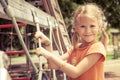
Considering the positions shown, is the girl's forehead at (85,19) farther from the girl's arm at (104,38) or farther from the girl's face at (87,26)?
the girl's arm at (104,38)

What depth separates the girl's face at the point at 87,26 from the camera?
7.26ft

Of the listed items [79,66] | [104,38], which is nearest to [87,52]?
[79,66]

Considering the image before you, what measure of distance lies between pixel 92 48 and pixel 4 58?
3.21 ft

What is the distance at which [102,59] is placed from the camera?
2250 millimetres

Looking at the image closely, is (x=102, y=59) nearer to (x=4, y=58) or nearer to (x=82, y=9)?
(x=82, y=9)

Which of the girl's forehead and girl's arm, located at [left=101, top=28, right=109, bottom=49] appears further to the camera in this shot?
girl's arm, located at [left=101, top=28, right=109, bottom=49]

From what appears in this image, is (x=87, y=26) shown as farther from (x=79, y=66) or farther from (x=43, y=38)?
(x=43, y=38)

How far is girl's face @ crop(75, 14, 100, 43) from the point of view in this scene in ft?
A: 7.26

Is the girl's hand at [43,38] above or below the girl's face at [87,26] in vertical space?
below

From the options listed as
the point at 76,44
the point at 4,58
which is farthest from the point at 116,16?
the point at 4,58

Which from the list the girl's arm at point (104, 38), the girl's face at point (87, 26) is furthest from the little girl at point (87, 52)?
the girl's arm at point (104, 38)

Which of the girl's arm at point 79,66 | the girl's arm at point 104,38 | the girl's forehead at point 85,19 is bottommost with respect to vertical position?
the girl's arm at point 79,66

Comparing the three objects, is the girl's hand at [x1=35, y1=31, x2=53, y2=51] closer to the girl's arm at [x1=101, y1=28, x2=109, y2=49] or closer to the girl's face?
the girl's face

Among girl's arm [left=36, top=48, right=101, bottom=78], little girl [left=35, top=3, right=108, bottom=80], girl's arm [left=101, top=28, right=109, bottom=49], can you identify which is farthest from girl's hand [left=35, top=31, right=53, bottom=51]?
girl's arm [left=101, top=28, right=109, bottom=49]
